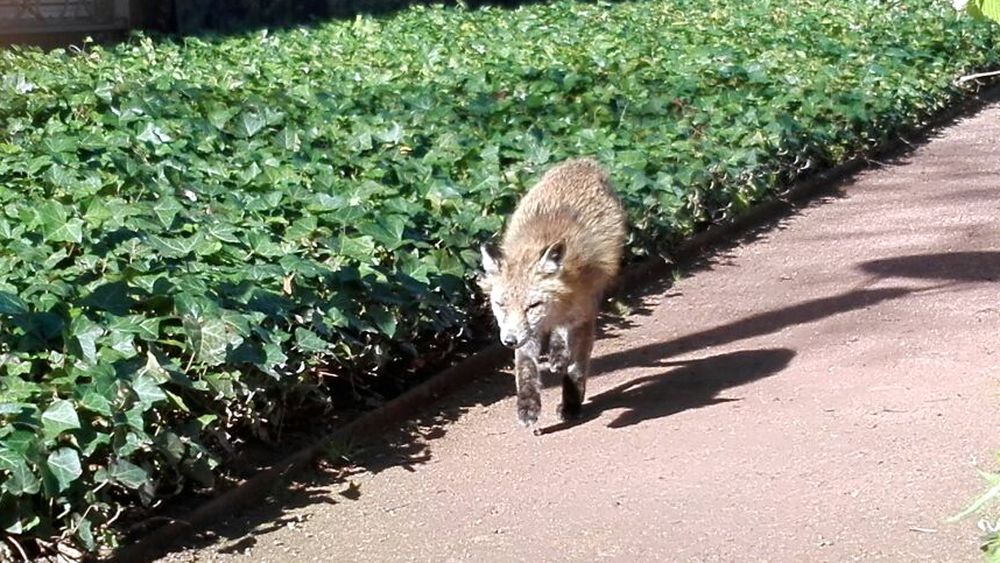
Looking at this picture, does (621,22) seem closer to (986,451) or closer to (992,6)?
(986,451)

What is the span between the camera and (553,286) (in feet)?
24.0

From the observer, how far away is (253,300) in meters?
6.71

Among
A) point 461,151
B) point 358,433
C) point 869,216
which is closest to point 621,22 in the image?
point 869,216

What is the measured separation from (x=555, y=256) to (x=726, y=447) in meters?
1.21

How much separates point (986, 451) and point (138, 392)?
368 centimetres

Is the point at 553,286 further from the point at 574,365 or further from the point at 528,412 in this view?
the point at 528,412

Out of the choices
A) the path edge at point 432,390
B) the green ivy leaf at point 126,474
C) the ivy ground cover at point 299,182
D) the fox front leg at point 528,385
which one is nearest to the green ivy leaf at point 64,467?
the ivy ground cover at point 299,182

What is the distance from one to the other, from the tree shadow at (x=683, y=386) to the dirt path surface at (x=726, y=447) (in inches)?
0.6

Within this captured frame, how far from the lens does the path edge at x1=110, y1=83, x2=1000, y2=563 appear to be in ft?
19.5

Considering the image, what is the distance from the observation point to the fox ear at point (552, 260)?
723 cm

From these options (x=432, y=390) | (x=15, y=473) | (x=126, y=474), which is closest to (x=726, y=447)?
(x=432, y=390)

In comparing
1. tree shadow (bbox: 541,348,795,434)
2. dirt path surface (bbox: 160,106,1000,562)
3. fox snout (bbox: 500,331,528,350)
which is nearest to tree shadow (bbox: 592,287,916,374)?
dirt path surface (bbox: 160,106,1000,562)

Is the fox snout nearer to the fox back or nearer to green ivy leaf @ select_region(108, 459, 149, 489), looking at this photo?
the fox back

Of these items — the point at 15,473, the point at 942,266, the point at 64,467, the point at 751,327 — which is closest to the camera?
the point at 15,473
